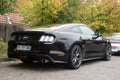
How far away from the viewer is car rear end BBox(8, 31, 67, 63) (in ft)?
26.3

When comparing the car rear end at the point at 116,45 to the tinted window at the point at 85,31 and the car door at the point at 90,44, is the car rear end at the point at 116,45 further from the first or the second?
the tinted window at the point at 85,31

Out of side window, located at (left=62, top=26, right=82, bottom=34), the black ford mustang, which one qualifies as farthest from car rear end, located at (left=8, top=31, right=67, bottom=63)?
side window, located at (left=62, top=26, right=82, bottom=34)

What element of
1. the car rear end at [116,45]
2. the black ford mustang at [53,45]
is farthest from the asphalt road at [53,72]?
the car rear end at [116,45]

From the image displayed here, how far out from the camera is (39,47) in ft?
26.3

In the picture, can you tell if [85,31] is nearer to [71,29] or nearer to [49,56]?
[71,29]

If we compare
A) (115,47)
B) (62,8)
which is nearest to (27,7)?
(62,8)

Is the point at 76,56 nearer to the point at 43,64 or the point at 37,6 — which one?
the point at 43,64

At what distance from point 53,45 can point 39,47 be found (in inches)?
15.5

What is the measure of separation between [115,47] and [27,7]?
4674mm

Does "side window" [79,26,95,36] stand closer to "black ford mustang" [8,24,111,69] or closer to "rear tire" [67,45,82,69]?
"black ford mustang" [8,24,111,69]

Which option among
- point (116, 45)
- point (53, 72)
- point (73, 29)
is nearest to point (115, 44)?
point (116, 45)

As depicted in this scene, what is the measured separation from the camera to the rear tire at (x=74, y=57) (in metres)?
8.52

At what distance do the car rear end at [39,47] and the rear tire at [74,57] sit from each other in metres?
0.25

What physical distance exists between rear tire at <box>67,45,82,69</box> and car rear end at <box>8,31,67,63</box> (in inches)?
10.0
